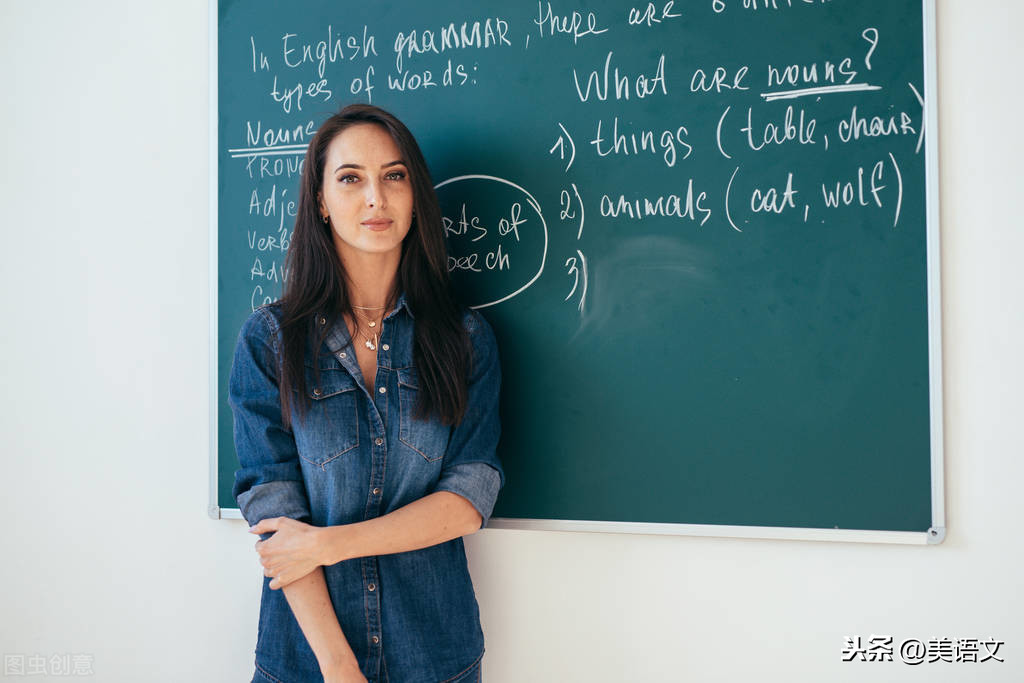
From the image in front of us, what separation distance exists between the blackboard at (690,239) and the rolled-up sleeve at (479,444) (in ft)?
0.40

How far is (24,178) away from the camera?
200 cm

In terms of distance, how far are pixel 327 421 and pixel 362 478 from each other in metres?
0.14

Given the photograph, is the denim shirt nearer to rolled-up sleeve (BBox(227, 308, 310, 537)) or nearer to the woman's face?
rolled-up sleeve (BBox(227, 308, 310, 537))

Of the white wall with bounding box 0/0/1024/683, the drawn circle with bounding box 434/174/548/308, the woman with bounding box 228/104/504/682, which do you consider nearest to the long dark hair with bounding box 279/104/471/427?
the woman with bounding box 228/104/504/682

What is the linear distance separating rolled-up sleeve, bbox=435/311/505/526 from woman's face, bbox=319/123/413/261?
0.29 meters

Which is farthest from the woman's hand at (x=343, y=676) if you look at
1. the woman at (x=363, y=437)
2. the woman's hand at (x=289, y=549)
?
the woman's hand at (x=289, y=549)

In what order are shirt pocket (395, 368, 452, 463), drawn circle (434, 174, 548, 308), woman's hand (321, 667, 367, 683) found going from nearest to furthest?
woman's hand (321, 667, 367, 683), shirt pocket (395, 368, 452, 463), drawn circle (434, 174, 548, 308)

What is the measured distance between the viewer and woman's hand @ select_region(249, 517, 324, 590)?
1.34 meters

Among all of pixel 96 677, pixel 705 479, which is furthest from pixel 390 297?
pixel 96 677

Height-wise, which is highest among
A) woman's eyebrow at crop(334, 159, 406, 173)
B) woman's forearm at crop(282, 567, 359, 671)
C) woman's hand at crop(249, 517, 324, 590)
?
woman's eyebrow at crop(334, 159, 406, 173)

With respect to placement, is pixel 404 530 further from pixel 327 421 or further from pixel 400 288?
pixel 400 288

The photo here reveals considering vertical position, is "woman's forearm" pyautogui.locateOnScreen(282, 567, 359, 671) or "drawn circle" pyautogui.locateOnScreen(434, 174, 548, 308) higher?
"drawn circle" pyautogui.locateOnScreen(434, 174, 548, 308)

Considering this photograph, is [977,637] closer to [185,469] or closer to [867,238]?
[867,238]

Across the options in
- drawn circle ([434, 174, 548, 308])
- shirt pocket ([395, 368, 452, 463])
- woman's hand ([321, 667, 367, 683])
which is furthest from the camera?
drawn circle ([434, 174, 548, 308])
